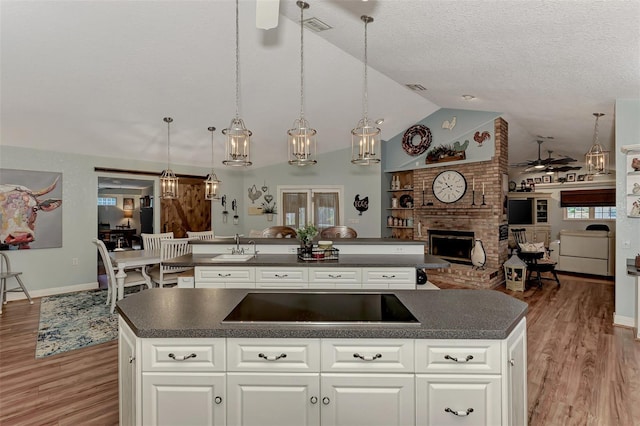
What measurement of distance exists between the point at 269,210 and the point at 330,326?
6.30 meters

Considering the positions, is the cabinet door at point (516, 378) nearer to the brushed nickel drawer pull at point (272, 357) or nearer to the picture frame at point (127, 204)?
the brushed nickel drawer pull at point (272, 357)

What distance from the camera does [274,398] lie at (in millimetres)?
1449

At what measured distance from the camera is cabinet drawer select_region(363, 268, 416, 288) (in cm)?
313

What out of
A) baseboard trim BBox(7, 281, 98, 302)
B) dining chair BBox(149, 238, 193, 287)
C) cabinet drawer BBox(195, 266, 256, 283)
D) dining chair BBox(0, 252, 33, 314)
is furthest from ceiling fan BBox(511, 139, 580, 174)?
dining chair BBox(0, 252, 33, 314)

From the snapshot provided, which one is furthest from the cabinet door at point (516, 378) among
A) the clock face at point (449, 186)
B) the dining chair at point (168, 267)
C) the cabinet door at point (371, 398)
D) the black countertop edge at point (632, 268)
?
the clock face at point (449, 186)

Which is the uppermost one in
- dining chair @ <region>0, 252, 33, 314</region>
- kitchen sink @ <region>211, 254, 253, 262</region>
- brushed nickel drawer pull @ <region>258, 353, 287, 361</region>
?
kitchen sink @ <region>211, 254, 253, 262</region>

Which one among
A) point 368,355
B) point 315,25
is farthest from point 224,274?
point 315,25

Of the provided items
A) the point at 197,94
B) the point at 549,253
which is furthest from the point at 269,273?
the point at 549,253

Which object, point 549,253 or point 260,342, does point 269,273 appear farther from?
point 549,253

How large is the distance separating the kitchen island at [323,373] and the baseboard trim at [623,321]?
3.64m

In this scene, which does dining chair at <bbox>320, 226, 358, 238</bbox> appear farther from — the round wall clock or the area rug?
the area rug

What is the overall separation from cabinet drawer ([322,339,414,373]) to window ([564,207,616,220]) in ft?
31.5

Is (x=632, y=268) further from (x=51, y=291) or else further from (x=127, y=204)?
(x=127, y=204)

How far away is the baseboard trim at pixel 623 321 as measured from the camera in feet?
12.6
